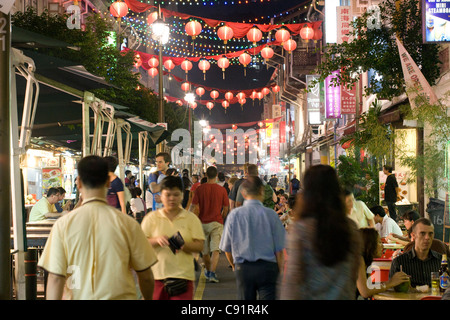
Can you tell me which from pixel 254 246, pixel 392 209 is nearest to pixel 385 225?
pixel 392 209

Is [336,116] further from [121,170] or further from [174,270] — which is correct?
[174,270]

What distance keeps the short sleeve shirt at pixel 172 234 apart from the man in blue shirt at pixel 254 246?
1.88ft

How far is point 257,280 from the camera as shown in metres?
6.28

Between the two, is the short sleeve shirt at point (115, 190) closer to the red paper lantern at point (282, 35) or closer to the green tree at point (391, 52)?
the green tree at point (391, 52)

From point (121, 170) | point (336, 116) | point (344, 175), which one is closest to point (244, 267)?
point (121, 170)

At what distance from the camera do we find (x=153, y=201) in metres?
14.0

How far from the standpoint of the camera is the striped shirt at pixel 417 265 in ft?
22.0

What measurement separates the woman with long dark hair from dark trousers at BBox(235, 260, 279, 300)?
7.68 ft

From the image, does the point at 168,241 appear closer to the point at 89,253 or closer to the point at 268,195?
the point at 89,253

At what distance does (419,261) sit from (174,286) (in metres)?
2.84

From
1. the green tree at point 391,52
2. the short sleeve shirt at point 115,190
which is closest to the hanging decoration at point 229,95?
the green tree at point 391,52
